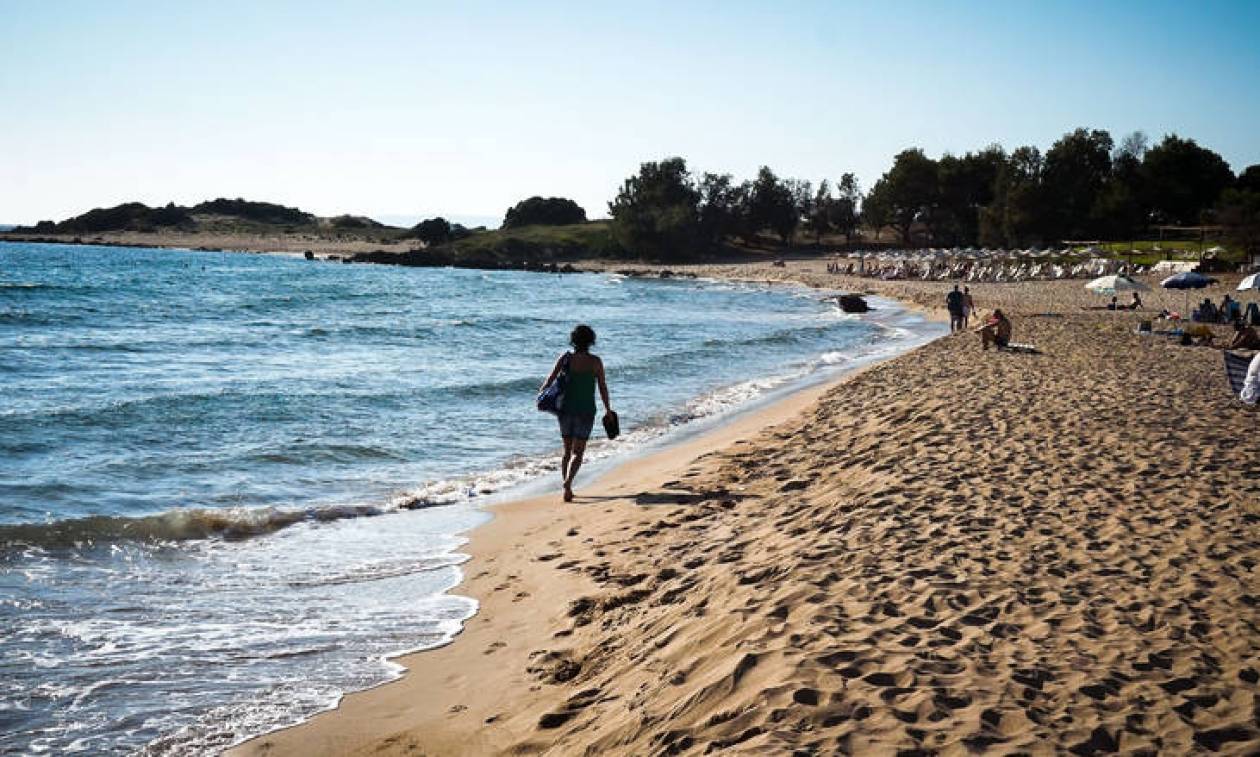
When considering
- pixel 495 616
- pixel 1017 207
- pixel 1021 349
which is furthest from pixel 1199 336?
pixel 1017 207

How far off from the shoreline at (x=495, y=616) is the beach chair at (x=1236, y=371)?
742 centimetres

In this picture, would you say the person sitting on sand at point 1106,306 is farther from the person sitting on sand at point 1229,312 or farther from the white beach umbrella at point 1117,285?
the person sitting on sand at point 1229,312

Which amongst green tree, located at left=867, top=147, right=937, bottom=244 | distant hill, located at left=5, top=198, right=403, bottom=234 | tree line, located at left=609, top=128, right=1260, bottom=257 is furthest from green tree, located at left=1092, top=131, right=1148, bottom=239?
distant hill, located at left=5, top=198, right=403, bottom=234

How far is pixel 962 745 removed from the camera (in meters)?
4.16

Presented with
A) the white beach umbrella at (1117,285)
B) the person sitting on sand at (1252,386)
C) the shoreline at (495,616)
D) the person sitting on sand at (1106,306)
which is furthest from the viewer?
the person sitting on sand at (1106,306)

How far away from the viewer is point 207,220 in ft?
534

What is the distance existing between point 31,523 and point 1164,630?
33.7ft

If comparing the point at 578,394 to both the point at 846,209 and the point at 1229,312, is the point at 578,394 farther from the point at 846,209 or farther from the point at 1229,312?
the point at 846,209

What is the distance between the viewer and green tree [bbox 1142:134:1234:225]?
86.4m

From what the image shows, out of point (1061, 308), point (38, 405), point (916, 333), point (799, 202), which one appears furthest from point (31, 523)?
point (799, 202)

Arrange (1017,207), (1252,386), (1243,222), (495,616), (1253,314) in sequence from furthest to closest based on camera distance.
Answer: (1017,207)
(1243,222)
(1253,314)
(1252,386)
(495,616)

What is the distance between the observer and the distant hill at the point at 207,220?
156625mm

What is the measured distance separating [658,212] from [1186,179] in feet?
167

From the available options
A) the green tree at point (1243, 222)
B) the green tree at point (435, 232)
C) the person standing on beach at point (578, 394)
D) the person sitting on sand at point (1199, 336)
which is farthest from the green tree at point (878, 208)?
the person standing on beach at point (578, 394)
